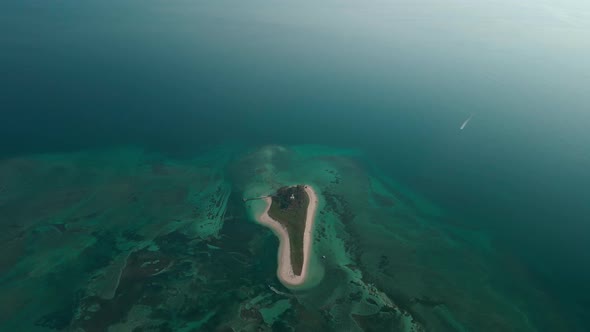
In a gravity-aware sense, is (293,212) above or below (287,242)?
above

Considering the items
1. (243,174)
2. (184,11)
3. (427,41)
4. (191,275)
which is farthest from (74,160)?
(427,41)

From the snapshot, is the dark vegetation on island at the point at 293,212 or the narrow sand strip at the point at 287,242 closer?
the narrow sand strip at the point at 287,242

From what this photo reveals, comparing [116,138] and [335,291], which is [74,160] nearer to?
[116,138]

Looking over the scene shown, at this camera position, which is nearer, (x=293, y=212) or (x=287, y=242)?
(x=287, y=242)

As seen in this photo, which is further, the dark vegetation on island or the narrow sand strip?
the dark vegetation on island
